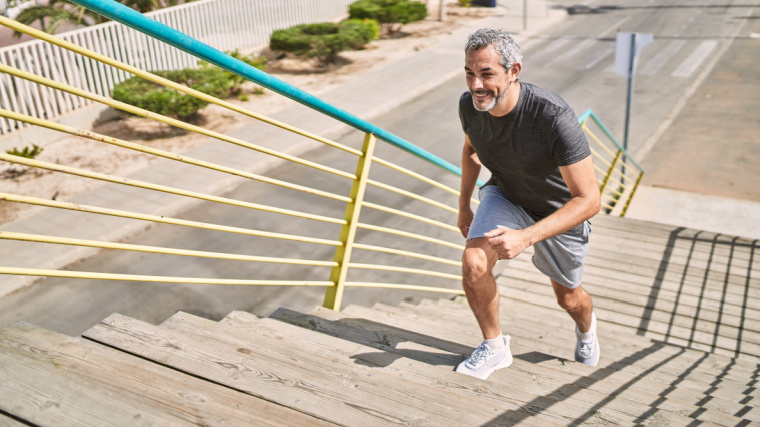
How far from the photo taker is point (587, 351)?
137 inches

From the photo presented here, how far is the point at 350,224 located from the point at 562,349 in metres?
1.51

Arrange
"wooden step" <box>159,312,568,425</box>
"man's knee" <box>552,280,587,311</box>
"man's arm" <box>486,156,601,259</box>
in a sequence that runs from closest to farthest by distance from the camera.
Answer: "wooden step" <box>159,312,568,425</box> → "man's arm" <box>486,156,601,259</box> → "man's knee" <box>552,280,587,311</box>

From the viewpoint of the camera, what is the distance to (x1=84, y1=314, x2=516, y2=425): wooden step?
2.00 meters

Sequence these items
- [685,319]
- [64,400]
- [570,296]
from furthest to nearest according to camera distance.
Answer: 1. [685,319]
2. [570,296]
3. [64,400]

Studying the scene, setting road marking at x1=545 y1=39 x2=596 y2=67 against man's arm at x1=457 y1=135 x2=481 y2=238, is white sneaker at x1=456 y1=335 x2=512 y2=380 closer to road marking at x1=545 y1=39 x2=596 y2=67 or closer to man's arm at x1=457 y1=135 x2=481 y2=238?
man's arm at x1=457 y1=135 x2=481 y2=238

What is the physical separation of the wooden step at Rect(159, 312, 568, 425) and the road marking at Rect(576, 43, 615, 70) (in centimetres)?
1649

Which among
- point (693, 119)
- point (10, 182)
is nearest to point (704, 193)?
point (693, 119)

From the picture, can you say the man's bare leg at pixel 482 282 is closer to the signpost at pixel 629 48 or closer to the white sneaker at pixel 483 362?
→ the white sneaker at pixel 483 362

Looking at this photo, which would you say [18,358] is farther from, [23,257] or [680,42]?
[680,42]

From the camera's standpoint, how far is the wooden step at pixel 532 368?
2.69 m

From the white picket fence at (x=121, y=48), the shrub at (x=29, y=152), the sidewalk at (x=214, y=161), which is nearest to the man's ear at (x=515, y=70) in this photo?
the sidewalk at (x=214, y=161)

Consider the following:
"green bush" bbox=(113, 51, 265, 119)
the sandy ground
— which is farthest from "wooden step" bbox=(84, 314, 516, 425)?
"green bush" bbox=(113, 51, 265, 119)

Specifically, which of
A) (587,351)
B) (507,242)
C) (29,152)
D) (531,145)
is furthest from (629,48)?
(29,152)

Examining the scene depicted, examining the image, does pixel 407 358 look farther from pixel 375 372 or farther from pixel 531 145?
pixel 531 145
